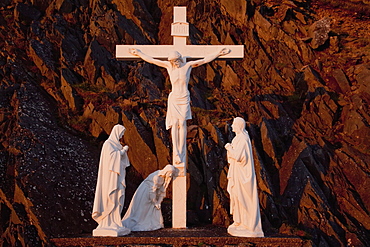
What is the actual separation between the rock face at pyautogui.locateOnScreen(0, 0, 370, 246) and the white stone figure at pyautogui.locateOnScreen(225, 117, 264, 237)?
295 centimetres

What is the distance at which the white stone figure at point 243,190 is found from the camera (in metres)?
9.52

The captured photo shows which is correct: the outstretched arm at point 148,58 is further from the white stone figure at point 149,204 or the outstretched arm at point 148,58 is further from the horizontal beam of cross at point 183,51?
the white stone figure at point 149,204

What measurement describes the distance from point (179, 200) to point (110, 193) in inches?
72.9

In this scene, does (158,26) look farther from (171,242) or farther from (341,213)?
(171,242)

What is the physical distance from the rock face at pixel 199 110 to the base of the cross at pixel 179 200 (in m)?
2.62

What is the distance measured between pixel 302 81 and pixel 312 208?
7.47 metres

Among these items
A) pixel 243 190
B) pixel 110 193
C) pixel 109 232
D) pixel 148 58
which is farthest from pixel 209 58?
pixel 109 232

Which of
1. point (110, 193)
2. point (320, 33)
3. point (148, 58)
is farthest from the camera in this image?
point (320, 33)

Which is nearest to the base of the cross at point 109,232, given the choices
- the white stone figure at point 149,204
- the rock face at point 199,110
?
the white stone figure at point 149,204

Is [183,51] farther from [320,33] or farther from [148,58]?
[320,33]

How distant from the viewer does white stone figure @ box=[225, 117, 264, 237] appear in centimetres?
952

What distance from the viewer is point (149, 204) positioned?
1062cm

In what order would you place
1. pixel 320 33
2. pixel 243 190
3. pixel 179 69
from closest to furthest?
pixel 243 190, pixel 179 69, pixel 320 33

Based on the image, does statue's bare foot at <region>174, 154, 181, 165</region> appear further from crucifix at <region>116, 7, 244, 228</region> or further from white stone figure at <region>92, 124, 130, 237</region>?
white stone figure at <region>92, 124, 130, 237</region>
